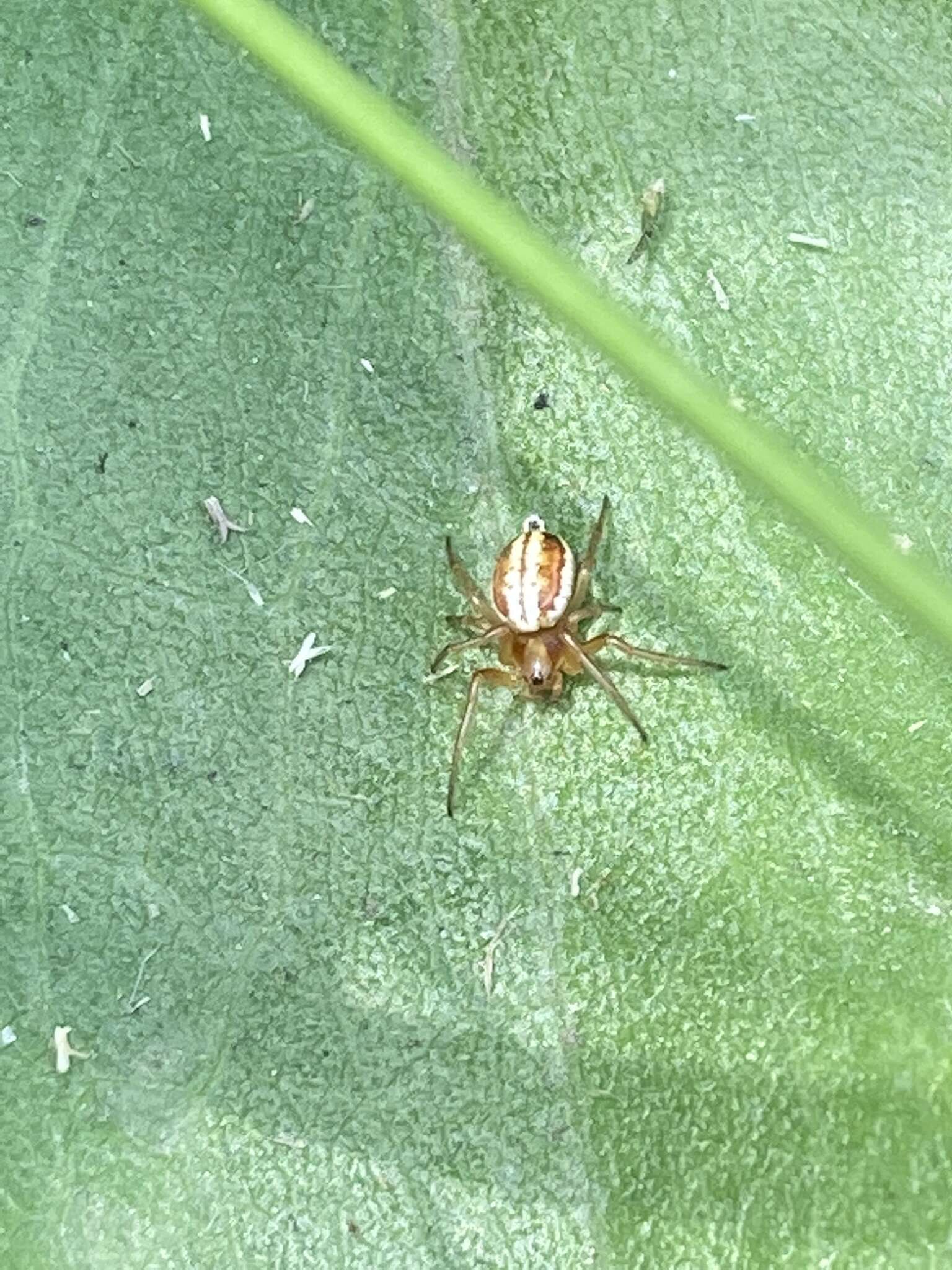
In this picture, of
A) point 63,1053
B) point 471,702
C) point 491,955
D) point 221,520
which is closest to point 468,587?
point 471,702

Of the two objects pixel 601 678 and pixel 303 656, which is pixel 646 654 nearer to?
pixel 601 678

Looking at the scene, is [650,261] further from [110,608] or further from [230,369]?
[110,608]

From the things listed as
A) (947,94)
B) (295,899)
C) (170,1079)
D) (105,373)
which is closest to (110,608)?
(105,373)

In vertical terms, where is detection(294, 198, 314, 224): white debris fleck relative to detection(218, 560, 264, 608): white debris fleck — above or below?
above

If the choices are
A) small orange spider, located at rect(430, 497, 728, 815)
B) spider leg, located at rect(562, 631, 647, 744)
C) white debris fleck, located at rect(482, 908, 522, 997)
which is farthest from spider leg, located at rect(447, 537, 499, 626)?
white debris fleck, located at rect(482, 908, 522, 997)

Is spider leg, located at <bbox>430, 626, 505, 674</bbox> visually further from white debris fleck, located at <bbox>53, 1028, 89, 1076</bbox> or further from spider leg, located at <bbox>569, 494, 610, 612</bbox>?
white debris fleck, located at <bbox>53, 1028, 89, 1076</bbox>

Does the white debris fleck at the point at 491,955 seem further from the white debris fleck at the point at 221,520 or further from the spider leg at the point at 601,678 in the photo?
the white debris fleck at the point at 221,520
